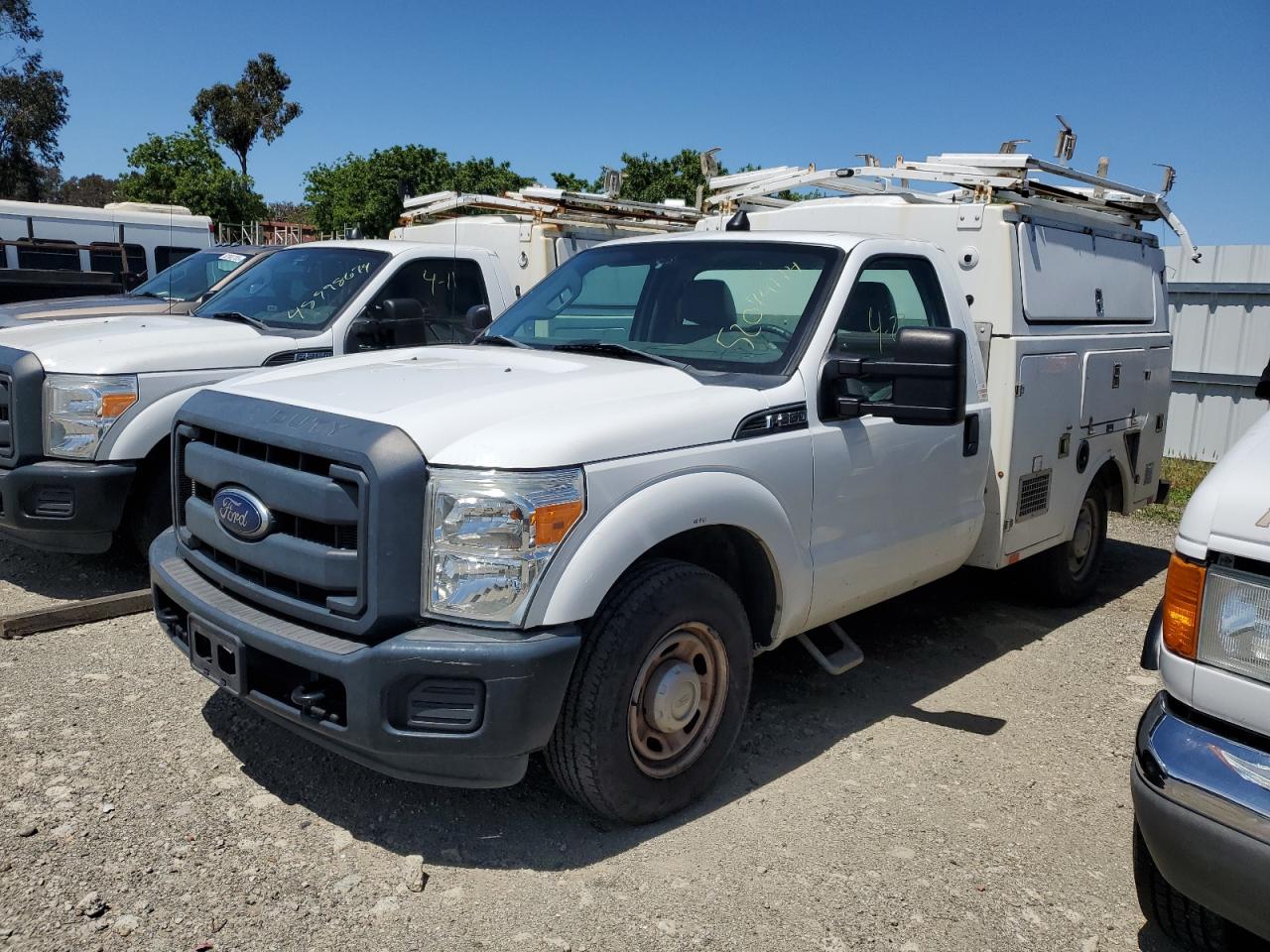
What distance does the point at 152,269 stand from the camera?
51.3 ft

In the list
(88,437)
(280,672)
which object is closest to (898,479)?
(280,672)

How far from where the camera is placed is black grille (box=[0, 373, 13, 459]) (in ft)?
17.3

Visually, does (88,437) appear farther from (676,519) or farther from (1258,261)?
(1258,261)

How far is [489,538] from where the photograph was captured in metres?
2.92

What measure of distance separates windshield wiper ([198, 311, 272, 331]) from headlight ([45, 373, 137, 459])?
1.18 metres

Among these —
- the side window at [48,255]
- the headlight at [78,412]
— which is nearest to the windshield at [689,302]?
the headlight at [78,412]

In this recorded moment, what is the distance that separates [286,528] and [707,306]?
6.38 ft

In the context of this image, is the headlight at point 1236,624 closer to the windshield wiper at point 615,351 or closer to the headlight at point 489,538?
the headlight at point 489,538

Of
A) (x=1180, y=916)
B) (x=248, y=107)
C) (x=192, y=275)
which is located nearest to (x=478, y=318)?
(x=1180, y=916)

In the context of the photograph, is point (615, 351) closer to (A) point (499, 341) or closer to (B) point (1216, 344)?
(A) point (499, 341)

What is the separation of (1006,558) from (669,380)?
2.38m

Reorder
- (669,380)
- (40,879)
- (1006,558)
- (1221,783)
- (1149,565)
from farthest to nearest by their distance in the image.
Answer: (1149,565), (1006,558), (669,380), (40,879), (1221,783)

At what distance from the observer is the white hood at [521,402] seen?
3.01 metres

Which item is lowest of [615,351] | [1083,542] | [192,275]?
[1083,542]
